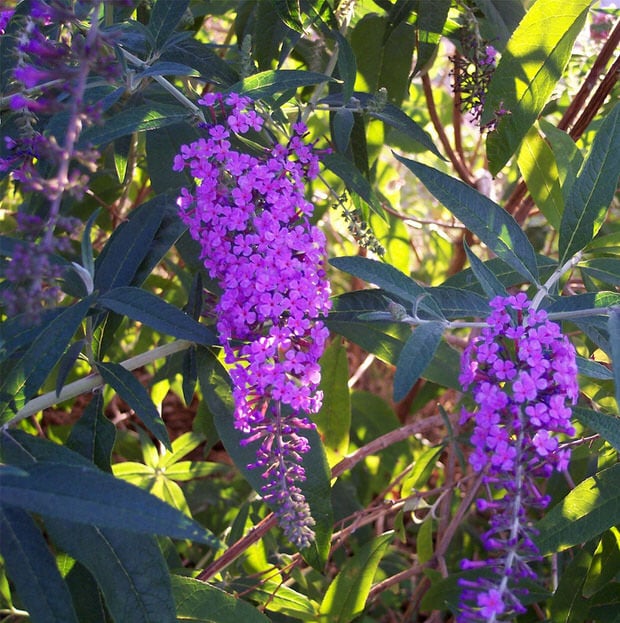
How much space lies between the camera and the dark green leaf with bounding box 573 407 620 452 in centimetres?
123

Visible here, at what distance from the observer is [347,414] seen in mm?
1888

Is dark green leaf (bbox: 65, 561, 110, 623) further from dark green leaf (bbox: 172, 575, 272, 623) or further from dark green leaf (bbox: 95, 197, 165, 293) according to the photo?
dark green leaf (bbox: 95, 197, 165, 293)

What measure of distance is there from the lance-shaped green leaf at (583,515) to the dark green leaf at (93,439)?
72 cm

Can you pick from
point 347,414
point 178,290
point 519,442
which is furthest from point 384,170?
point 519,442

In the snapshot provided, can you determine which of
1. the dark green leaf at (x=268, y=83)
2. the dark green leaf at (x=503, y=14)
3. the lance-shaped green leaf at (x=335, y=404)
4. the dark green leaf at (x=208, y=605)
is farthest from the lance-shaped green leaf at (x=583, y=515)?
the dark green leaf at (x=503, y=14)

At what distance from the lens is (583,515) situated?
4.46 feet

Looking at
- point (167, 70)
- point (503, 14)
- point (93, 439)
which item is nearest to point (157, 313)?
point (93, 439)

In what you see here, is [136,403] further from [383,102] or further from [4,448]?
[383,102]

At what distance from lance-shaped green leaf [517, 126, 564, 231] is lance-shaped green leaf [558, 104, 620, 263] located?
1.04 ft

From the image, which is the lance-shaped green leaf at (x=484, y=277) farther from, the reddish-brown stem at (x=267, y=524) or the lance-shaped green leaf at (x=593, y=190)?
the reddish-brown stem at (x=267, y=524)

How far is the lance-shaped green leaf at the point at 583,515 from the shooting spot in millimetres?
1333

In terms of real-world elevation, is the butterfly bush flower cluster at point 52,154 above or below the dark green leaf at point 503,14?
below

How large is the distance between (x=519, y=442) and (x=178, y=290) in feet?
4.75

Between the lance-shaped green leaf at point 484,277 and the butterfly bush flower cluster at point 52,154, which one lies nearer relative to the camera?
the butterfly bush flower cluster at point 52,154
